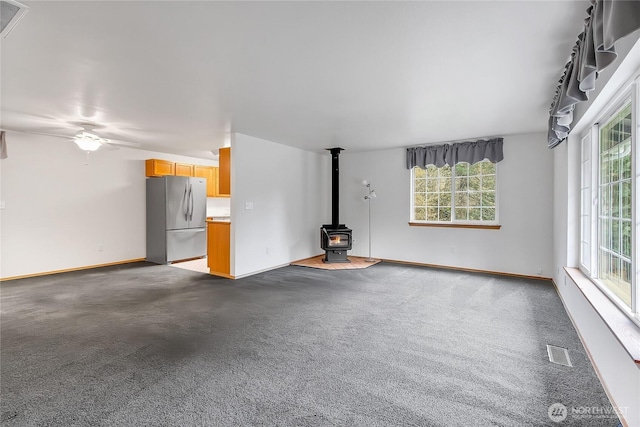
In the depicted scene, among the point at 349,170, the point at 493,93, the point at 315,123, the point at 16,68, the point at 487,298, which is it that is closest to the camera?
Answer: the point at 16,68

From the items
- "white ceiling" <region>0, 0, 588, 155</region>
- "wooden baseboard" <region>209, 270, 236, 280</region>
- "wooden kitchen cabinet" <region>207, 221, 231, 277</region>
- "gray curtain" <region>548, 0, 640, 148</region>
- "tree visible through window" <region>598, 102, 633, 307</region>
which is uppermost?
"white ceiling" <region>0, 0, 588, 155</region>

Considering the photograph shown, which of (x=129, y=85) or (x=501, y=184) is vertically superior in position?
(x=129, y=85)

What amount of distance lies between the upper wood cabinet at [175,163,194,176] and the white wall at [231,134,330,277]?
2.67m

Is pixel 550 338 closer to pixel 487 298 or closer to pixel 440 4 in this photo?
pixel 487 298

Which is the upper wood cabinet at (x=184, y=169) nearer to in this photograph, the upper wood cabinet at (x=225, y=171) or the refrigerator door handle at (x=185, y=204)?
the refrigerator door handle at (x=185, y=204)

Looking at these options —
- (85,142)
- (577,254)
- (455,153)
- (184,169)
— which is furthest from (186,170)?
(577,254)

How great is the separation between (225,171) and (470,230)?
4.49 m

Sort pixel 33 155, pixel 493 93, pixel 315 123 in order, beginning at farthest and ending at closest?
pixel 33 155 → pixel 315 123 → pixel 493 93

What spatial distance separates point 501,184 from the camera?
17.4ft

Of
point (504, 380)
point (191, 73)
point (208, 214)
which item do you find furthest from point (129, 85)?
point (208, 214)

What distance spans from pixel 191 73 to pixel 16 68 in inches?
56.6

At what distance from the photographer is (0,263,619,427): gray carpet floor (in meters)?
1.80

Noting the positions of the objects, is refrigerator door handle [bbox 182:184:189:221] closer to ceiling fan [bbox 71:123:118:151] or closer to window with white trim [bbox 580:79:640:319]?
ceiling fan [bbox 71:123:118:151]

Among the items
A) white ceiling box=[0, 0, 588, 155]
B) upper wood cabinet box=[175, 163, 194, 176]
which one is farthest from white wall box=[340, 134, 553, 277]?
upper wood cabinet box=[175, 163, 194, 176]
